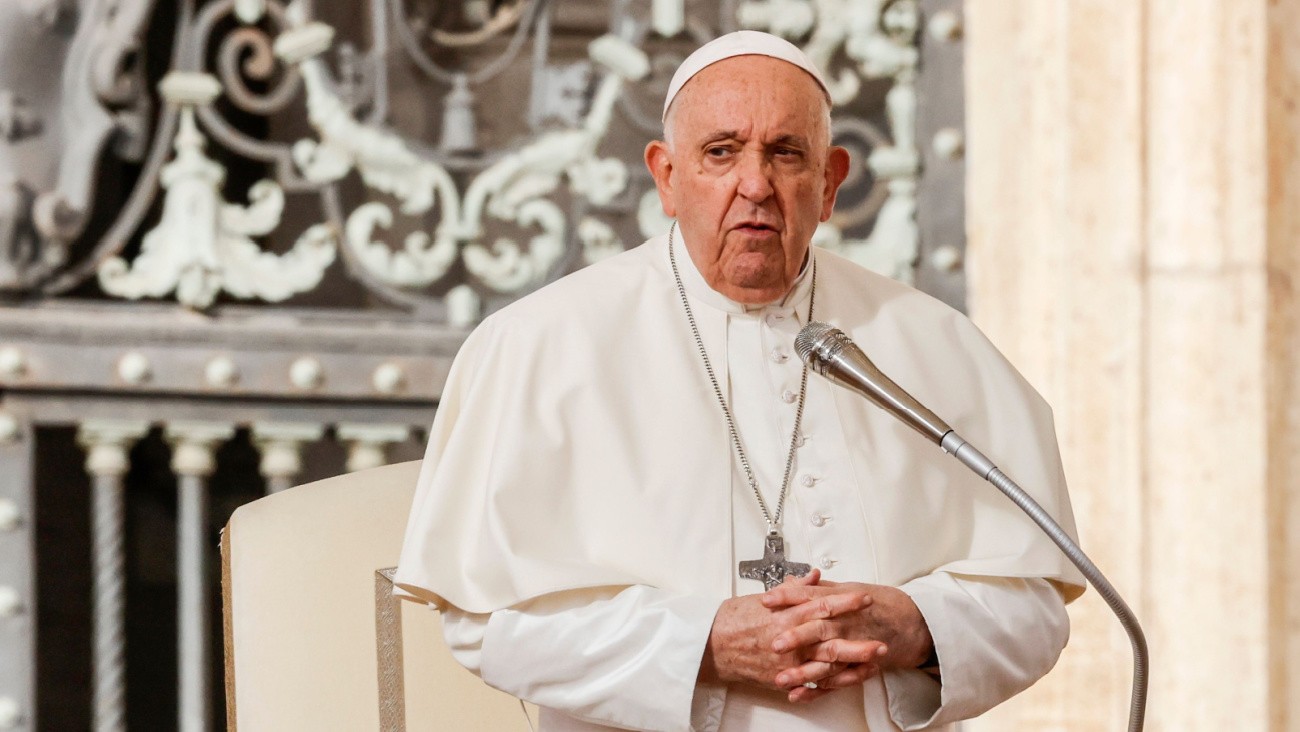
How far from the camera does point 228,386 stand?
3.50 metres

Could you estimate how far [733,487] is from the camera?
2.18m

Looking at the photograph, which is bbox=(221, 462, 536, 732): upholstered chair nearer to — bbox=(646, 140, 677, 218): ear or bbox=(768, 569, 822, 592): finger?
bbox=(646, 140, 677, 218): ear

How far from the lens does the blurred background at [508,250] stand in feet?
10.6

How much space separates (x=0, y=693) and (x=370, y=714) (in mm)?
1208

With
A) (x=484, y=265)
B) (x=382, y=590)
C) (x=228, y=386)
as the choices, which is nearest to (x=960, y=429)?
(x=382, y=590)

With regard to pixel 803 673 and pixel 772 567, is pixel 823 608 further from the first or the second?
pixel 772 567

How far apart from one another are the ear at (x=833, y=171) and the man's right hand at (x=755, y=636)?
0.59 meters

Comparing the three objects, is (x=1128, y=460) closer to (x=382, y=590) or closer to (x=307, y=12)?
(x=382, y=590)

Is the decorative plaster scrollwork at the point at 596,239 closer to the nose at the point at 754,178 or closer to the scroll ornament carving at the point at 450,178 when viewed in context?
the scroll ornament carving at the point at 450,178

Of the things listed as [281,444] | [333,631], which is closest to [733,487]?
[333,631]

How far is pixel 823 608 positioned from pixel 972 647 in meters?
0.23

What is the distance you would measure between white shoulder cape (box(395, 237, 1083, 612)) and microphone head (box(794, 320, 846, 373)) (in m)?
0.29

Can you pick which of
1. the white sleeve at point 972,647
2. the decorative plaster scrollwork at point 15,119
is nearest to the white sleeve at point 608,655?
the white sleeve at point 972,647

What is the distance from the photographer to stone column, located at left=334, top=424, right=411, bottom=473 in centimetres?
356
